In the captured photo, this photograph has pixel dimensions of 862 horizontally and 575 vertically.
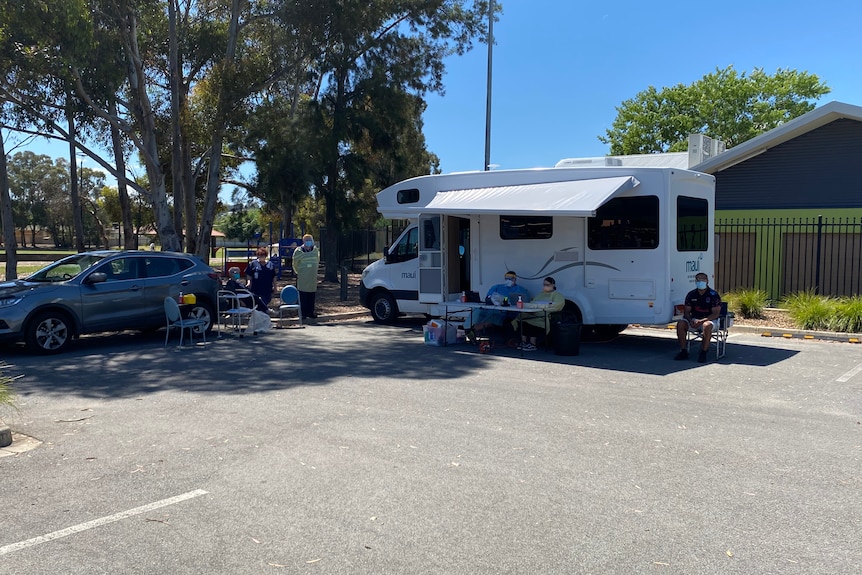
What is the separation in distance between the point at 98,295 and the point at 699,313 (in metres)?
9.59

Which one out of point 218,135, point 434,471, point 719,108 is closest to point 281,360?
point 434,471

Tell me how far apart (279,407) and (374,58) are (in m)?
13.2

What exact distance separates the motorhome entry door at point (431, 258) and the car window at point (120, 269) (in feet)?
17.1

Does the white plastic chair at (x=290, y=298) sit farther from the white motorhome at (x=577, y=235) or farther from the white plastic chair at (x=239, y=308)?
the white motorhome at (x=577, y=235)

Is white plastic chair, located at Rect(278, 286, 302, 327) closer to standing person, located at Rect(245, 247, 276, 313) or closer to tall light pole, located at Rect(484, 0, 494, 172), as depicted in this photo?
standing person, located at Rect(245, 247, 276, 313)

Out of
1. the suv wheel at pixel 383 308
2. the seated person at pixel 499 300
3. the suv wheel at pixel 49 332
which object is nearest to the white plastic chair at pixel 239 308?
the suv wheel at pixel 49 332

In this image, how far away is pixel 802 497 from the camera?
481 centimetres

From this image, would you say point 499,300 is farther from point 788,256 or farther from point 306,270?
point 788,256

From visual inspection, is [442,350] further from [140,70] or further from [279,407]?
[140,70]

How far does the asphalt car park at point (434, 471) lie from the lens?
3984 mm

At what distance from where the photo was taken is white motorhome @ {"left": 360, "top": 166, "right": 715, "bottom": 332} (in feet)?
36.0

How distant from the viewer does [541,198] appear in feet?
37.2

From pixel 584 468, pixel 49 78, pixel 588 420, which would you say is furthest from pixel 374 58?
pixel 584 468

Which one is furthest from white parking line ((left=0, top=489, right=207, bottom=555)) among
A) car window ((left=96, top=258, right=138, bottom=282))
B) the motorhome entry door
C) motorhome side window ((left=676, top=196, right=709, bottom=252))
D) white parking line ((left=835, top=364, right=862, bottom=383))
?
the motorhome entry door
